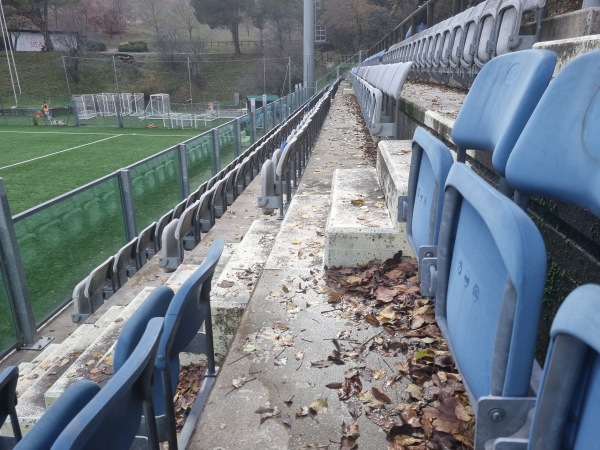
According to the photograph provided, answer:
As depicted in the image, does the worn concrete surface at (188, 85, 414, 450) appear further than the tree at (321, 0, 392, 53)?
No

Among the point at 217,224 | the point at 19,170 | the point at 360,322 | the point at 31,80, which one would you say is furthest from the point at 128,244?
the point at 31,80

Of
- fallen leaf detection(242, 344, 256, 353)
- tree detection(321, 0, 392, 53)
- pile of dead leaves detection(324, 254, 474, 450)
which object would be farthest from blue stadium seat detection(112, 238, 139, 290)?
tree detection(321, 0, 392, 53)

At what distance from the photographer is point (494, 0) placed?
5469 millimetres

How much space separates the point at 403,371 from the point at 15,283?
3.33 metres

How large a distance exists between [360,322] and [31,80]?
45.0 meters

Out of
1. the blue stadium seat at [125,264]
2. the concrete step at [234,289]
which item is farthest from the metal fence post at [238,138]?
the concrete step at [234,289]

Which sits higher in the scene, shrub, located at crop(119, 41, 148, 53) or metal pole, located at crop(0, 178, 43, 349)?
shrub, located at crop(119, 41, 148, 53)

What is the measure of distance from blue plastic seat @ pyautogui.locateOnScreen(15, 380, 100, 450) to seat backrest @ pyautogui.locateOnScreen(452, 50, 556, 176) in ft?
3.89

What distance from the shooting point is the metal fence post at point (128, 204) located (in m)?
4.95

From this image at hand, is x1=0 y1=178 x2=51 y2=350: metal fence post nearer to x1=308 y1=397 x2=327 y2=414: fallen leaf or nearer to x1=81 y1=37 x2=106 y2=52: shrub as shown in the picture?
x1=308 y1=397 x2=327 y2=414: fallen leaf

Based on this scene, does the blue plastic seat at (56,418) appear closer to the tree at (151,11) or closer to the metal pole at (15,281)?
the metal pole at (15,281)

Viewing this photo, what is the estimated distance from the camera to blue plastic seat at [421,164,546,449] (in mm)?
837

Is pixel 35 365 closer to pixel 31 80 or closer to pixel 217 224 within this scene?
pixel 217 224

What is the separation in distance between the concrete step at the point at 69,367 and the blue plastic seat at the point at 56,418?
1.66 m
